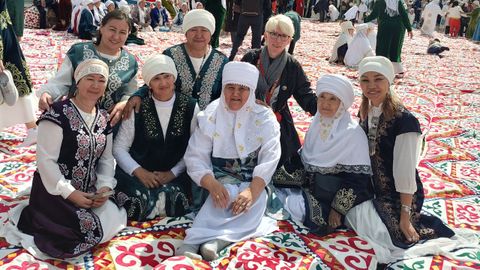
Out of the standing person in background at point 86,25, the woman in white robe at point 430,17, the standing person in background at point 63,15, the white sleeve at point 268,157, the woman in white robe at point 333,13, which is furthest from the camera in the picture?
the woman in white robe at point 333,13

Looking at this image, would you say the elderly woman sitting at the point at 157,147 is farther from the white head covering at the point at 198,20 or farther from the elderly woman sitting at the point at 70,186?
the white head covering at the point at 198,20

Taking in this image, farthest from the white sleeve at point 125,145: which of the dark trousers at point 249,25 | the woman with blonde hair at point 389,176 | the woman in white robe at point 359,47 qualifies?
the woman in white robe at point 359,47

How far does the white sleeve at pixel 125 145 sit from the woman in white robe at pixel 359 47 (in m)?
5.75

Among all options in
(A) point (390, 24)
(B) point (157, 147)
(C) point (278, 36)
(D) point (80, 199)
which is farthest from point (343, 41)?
(D) point (80, 199)

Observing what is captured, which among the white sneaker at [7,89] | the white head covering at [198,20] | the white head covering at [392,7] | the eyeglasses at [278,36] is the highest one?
the white head covering at [392,7]

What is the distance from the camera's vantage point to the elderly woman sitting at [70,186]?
1.95 meters

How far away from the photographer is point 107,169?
220 centimetres

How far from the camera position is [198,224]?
2.10 m

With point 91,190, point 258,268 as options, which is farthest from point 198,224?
point 91,190

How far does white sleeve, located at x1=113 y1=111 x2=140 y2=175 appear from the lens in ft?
7.56

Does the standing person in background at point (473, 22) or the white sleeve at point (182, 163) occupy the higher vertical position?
the standing person in background at point (473, 22)

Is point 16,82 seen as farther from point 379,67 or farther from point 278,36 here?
point 379,67

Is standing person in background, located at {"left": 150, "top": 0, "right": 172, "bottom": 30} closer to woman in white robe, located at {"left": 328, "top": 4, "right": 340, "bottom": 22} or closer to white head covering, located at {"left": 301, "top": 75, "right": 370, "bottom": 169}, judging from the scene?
woman in white robe, located at {"left": 328, "top": 4, "right": 340, "bottom": 22}

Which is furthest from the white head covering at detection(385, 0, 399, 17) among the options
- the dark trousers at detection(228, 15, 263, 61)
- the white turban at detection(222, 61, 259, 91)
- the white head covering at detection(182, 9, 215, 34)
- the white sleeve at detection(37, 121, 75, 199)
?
the white sleeve at detection(37, 121, 75, 199)
